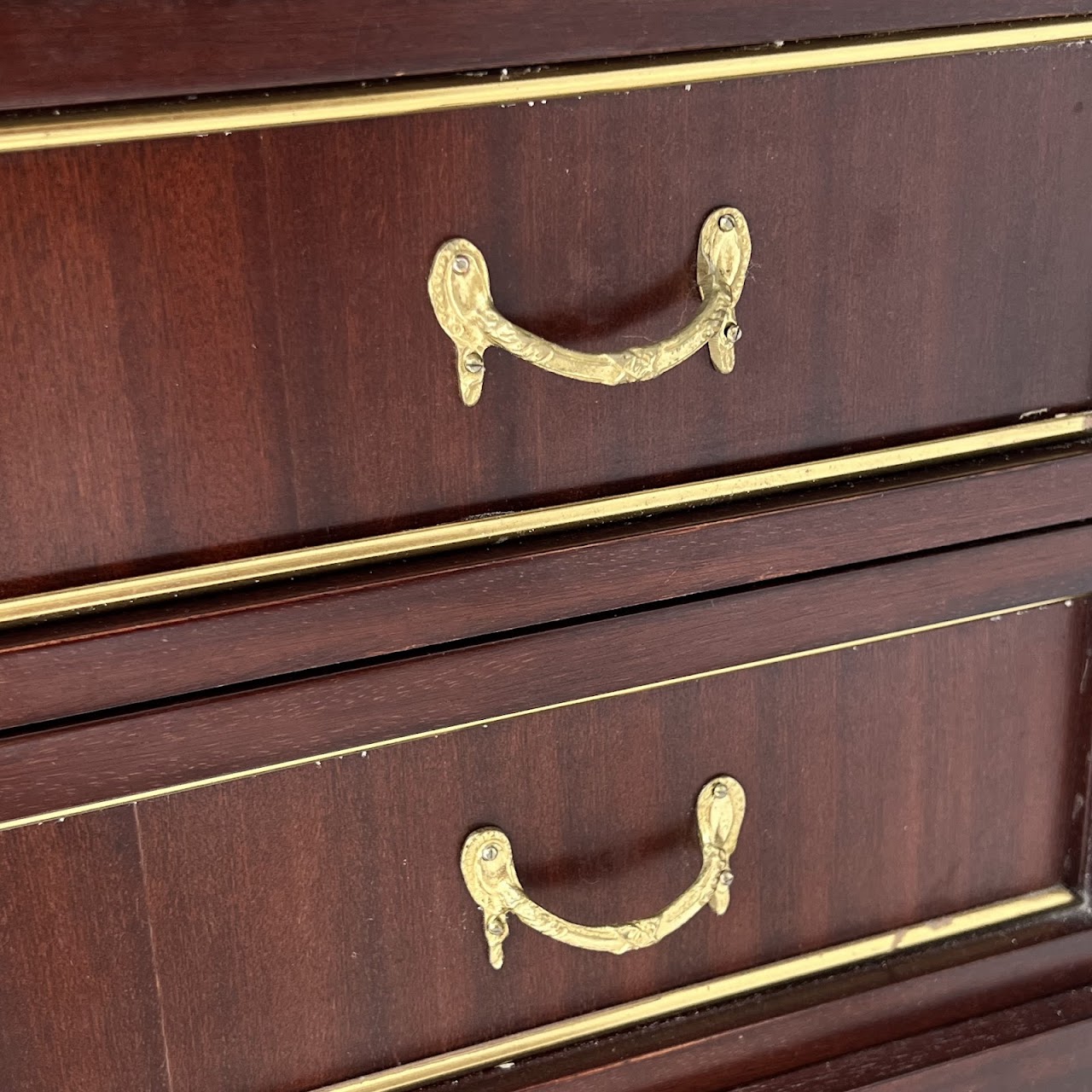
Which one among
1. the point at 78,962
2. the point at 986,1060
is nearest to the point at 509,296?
the point at 78,962

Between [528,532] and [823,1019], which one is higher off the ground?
[528,532]

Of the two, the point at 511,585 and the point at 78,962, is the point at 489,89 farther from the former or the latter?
the point at 78,962

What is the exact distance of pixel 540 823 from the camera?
0.45 m

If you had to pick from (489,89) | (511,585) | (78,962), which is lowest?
(78,962)

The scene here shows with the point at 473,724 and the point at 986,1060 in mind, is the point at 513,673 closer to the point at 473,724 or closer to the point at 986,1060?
the point at 473,724

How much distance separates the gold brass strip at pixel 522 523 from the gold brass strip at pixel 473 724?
2.3 inches

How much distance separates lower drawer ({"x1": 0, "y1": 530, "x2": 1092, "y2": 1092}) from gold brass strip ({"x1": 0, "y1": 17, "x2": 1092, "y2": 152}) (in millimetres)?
162

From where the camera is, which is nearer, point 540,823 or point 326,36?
point 326,36

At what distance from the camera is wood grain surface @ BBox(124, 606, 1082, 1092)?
1.38 feet

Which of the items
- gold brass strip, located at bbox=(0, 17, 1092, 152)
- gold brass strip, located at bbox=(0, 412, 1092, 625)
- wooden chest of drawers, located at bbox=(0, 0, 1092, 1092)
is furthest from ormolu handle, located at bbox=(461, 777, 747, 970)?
gold brass strip, located at bbox=(0, 17, 1092, 152)

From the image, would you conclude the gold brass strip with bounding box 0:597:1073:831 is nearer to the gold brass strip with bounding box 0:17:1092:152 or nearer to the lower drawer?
the lower drawer

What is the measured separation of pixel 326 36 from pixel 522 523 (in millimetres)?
154

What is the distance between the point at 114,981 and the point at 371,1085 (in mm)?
100

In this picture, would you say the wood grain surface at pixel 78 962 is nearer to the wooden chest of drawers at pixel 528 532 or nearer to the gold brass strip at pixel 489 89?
the wooden chest of drawers at pixel 528 532
